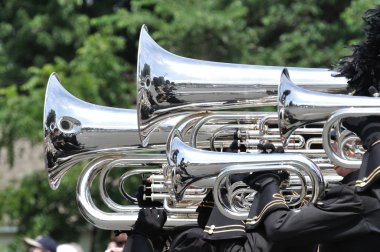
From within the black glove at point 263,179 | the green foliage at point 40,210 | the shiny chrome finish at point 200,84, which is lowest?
the green foliage at point 40,210

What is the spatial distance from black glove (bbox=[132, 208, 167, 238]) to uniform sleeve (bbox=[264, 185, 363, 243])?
1.22 metres

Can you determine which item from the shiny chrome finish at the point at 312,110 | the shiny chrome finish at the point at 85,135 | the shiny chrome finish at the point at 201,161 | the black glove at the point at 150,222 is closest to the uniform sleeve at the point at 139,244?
the black glove at the point at 150,222

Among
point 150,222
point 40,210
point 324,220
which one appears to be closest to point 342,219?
point 324,220

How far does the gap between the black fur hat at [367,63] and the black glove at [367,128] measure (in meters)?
0.13

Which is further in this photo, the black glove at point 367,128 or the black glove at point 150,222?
the black glove at point 150,222

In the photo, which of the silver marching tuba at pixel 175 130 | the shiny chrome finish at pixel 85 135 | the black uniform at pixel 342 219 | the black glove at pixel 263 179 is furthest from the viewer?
the shiny chrome finish at pixel 85 135

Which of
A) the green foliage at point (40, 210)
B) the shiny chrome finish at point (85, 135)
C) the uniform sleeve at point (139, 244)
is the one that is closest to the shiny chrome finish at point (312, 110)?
the shiny chrome finish at point (85, 135)

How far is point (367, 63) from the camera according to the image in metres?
4.21

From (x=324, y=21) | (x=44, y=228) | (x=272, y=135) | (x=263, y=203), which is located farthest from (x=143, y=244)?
(x=324, y=21)

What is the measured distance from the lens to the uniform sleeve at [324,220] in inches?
157

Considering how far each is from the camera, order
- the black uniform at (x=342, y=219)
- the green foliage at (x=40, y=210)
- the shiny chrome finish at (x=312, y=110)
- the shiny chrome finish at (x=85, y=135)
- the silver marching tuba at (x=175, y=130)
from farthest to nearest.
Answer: the green foliage at (x=40, y=210), the shiny chrome finish at (x=85, y=135), the silver marching tuba at (x=175, y=130), the shiny chrome finish at (x=312, y=110), the black uniform at (x=342, y=219)

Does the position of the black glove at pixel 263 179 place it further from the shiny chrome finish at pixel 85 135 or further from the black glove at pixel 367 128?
the shiny chrome finish at pixel 85 135

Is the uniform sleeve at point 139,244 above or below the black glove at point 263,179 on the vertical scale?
below

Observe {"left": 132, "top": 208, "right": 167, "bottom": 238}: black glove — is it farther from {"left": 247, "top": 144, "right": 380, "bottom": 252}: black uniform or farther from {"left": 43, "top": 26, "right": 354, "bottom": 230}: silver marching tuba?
{"left": 247, "top": 144, "right": 380, "bottom": 252}: black uniform
